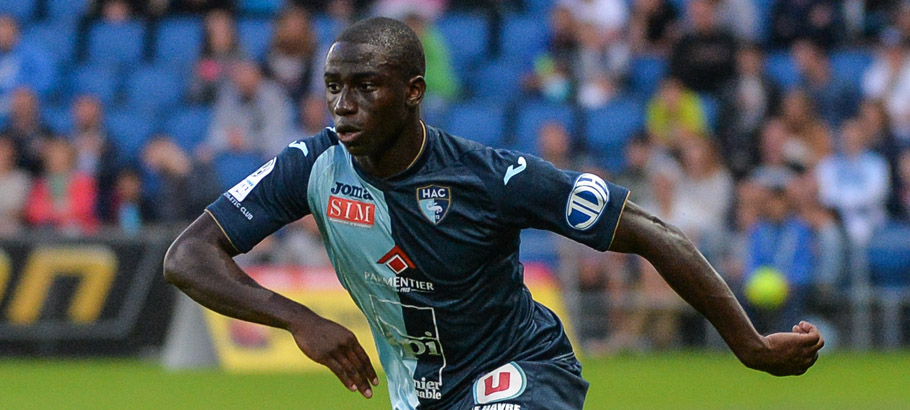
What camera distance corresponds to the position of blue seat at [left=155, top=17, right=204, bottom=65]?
63.5 feet

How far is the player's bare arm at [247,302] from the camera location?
4934mm

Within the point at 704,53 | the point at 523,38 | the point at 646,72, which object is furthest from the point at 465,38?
the point at 704,53

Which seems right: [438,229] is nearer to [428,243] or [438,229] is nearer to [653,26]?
[428,243]

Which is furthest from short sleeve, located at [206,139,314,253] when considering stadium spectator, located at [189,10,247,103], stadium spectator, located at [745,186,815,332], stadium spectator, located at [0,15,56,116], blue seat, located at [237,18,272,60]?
stadium spectator, located at [0,15,56,116]

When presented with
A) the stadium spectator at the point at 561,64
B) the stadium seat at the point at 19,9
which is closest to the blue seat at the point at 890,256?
the stadium spectator at the point at 561,64

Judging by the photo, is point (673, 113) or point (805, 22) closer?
point (673, 113)

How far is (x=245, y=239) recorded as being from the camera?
5270mm

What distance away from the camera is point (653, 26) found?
17.7 m

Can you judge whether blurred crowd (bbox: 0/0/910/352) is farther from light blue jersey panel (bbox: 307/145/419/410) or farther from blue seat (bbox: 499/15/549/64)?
light blue jersey panel (bbox: 307/145/419/410)

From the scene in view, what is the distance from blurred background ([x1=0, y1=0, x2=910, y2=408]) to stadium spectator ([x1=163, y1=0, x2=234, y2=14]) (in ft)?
1.50

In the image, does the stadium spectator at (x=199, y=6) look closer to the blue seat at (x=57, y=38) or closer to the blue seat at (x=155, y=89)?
the blue seat at (x=155, y=89)

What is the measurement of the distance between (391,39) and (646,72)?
13.0 metres

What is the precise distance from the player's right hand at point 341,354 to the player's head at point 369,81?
0.62 meters

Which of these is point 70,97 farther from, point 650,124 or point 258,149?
point 650,124
